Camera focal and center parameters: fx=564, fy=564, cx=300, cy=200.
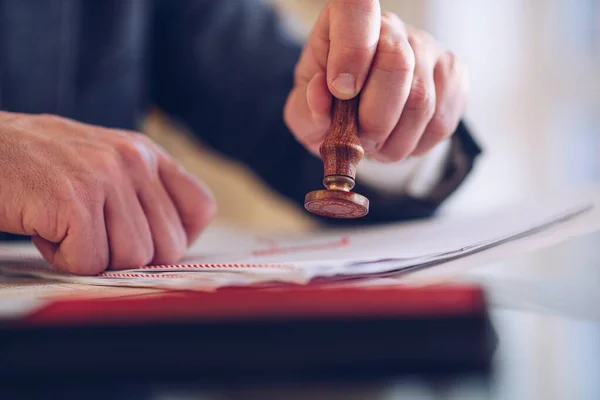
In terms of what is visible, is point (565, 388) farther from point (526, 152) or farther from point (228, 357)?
point (228, 357)

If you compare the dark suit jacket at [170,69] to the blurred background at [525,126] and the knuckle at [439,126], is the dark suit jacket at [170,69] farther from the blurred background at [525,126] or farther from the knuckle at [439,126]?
the blurred background at [525,126]

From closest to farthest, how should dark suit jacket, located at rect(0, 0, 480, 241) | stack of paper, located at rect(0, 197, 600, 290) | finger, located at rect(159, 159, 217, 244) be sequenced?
stack of paper, located at rect(0, 197, 600, 290), finger, located at rect(159, 159, 217, 244), dark suit jacket, located at rect(0, 0, 480, 241)

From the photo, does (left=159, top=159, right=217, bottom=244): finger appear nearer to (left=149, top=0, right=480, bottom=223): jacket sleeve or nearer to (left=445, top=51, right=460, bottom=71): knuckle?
(left=445, top=51, right=460, bottom=71): knuckle

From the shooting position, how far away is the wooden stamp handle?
0.89 feet

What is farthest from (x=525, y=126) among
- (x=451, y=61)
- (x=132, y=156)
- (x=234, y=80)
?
(x=132, y=156)

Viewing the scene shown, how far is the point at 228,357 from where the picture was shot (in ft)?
1.46

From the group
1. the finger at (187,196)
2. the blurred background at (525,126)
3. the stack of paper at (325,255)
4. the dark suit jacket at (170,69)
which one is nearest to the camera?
the stack of paper at (325,255)

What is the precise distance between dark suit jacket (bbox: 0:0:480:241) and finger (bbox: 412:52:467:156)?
0.24m

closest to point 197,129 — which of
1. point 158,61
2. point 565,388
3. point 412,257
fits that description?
point 158,61

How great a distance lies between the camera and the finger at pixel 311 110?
30cm

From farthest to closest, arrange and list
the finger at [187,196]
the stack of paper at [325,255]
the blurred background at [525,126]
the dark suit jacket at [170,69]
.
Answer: the blurred background at [525,126] < the dark suit jacket at [170,69] < the finger at [187,196] < the stack of paper at [325,255]

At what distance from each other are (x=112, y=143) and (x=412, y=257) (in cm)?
19

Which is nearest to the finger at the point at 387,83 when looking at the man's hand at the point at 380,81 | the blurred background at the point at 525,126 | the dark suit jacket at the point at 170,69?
the man's hand at the point at 380,81

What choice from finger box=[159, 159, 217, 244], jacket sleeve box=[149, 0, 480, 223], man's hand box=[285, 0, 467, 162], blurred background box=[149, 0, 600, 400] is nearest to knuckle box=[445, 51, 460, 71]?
man's hand box=[285, 0, 467, 162]
